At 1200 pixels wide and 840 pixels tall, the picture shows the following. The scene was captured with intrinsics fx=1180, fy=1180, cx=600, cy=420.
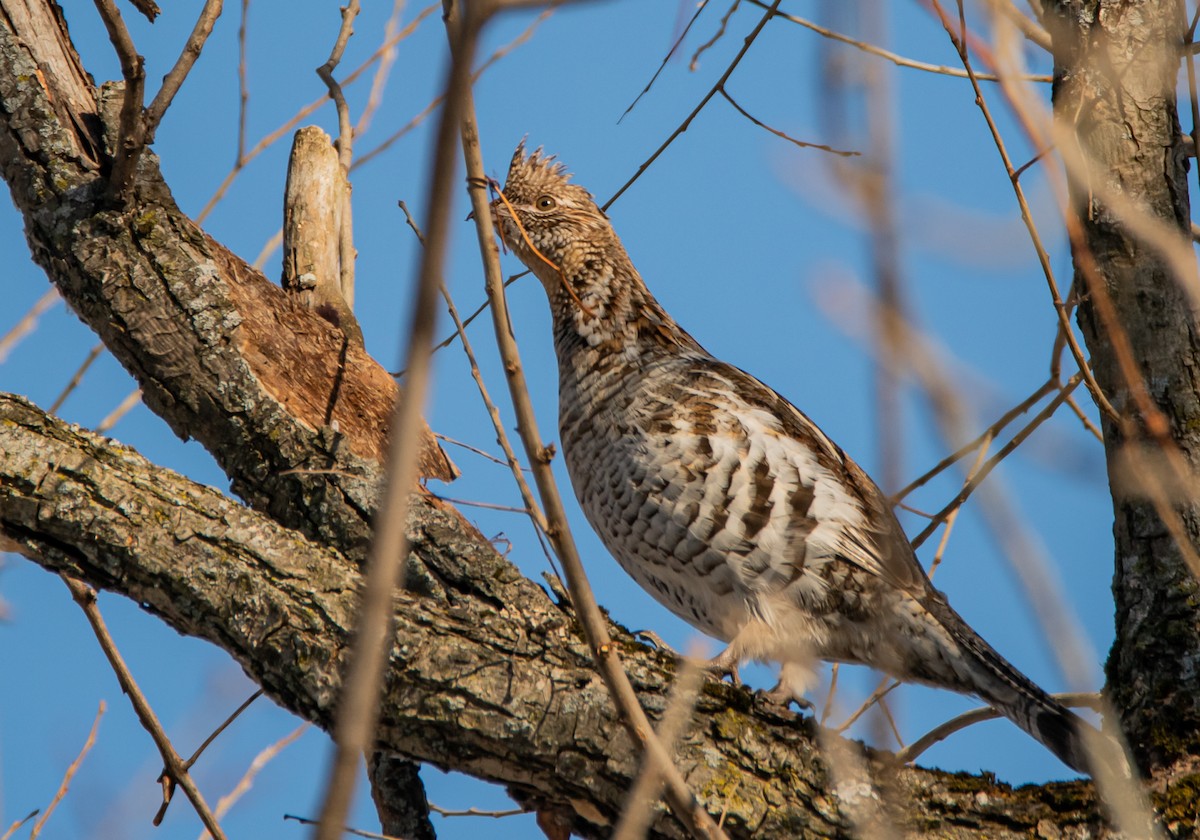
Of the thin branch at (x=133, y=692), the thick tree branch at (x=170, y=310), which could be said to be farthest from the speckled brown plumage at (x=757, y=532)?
the thin branch at (x=133, y=692)

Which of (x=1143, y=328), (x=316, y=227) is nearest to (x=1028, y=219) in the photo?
(x=1143, y=328)

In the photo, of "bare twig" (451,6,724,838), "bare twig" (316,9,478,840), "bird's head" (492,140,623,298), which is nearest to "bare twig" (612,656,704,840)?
"bare twig" (451,6,724,838)

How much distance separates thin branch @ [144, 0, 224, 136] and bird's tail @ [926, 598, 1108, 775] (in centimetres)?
324

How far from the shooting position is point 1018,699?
160 inches

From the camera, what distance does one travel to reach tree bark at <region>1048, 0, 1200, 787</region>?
11.4 feet

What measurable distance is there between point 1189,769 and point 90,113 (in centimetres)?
420

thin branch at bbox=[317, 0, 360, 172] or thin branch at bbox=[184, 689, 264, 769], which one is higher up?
thin branch at bbox=[317, 0, 360, 172]

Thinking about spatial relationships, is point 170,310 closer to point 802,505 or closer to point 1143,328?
point 802,505

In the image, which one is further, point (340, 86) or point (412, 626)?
point (340, 86)

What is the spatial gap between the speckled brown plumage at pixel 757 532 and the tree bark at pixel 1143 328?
519mm

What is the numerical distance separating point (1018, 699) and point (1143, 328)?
1.33 m

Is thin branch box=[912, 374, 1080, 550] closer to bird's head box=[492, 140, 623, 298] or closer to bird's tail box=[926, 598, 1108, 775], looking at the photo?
bird's tail box=[926, 598, 1108, 775]

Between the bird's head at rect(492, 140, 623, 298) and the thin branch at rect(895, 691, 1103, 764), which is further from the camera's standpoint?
the bird's head at rect(492, 140, 623, 298)

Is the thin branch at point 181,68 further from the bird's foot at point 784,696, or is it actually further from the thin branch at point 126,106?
the bird's foot at point 784,696
